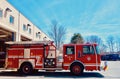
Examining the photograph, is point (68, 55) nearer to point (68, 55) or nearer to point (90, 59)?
point (68, 55)

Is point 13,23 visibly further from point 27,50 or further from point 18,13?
point 27,50

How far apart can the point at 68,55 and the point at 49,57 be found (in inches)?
61.0

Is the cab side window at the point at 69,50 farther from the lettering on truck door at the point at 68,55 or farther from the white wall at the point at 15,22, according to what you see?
the white wall at the point at 15,22

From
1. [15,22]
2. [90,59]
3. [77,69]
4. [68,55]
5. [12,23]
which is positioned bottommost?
[77,69]

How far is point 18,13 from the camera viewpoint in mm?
28938

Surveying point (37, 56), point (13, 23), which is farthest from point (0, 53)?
point (13, 23)

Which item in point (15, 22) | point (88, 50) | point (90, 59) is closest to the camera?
point (90, 59)

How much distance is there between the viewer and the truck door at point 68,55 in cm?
1520

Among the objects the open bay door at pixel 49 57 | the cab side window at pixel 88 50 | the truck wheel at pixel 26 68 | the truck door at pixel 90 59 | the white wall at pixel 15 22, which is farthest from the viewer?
the white wall at pixel 15 22

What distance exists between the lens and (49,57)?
15.8m

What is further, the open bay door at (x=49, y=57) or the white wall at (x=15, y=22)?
the white wall at (x=15, y=22)

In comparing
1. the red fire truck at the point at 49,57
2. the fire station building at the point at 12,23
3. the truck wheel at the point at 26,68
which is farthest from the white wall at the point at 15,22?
the truck wheel at the point at 26,68

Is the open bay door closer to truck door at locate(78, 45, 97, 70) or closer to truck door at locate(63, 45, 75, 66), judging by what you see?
truck door at locate(63, 45, 75, 66)

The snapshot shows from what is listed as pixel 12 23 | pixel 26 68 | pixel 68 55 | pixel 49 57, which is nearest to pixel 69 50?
pixel 68 55
